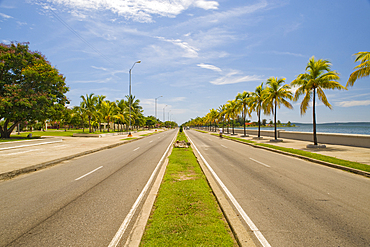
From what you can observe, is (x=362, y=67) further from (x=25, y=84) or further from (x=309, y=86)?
(x=25, y=84)

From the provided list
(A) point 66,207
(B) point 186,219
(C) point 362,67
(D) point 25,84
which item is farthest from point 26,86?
(C) point 362,67

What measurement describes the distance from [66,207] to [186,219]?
10.7 ft

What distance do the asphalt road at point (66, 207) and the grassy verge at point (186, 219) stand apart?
2.29 feet

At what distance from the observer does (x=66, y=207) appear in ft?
17.3

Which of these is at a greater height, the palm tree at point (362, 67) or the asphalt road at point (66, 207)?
the palm tree at point (362, 67)

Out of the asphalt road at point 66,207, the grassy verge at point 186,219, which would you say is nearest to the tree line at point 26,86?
the asphalt road at point 66,207

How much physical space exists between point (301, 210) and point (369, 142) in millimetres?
18982

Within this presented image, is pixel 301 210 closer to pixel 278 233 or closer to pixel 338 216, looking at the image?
pixel 338 216

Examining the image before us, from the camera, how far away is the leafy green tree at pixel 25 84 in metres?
25.1

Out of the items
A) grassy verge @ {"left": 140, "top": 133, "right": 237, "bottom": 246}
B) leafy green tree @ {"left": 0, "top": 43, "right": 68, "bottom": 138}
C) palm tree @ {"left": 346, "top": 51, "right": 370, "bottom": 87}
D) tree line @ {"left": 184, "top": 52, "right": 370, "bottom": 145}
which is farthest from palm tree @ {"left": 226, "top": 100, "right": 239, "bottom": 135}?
grassy verge @ {"left": 140, "top": 133, "right": 237, "bottom": 246}

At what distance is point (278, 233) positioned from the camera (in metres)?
3.97

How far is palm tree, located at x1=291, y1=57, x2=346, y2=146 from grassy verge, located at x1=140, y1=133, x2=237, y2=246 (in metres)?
18.2

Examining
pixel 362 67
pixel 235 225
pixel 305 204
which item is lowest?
pixel 305 204

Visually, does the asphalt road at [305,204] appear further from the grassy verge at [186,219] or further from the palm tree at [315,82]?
the palm tree at [315,82]
